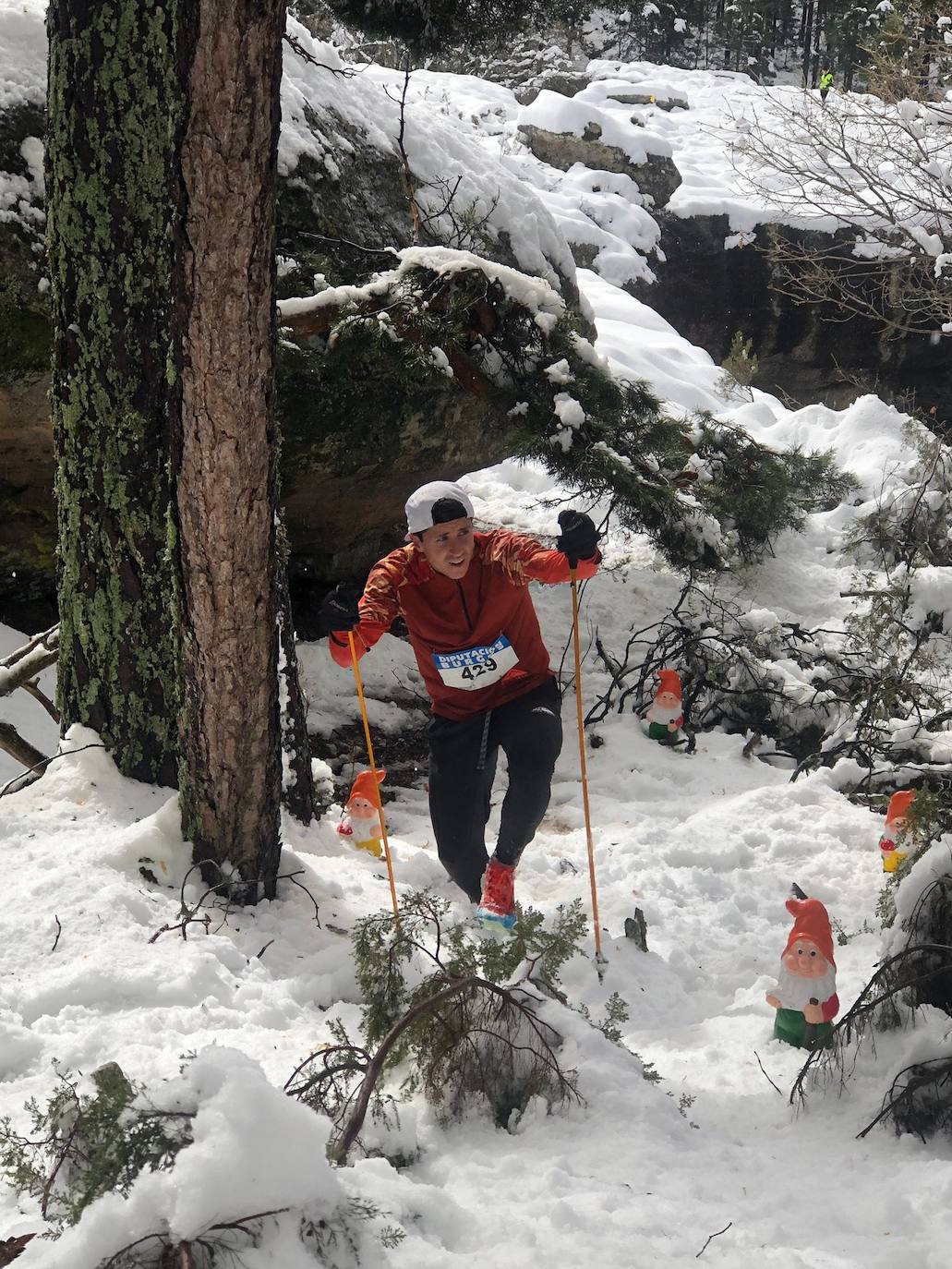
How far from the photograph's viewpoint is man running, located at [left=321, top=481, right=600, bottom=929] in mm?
3668

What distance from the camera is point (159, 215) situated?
294 centimetres

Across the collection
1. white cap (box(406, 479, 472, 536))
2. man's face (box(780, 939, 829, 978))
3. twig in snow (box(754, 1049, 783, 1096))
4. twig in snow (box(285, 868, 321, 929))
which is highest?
white cap (box(406, 479, 472, 536))

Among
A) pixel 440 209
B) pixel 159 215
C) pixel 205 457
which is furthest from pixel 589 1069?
pixel 440 209

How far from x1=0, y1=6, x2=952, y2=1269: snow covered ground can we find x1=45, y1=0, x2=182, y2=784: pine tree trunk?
1.04ft

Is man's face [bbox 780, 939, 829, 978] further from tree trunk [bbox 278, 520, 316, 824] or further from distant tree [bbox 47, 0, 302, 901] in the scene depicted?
tree trunk [bbox 278, 520, 316, 824]

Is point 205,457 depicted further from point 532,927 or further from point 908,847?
point 908,847

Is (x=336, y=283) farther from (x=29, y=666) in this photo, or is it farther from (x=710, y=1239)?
(x=710, y=1239)

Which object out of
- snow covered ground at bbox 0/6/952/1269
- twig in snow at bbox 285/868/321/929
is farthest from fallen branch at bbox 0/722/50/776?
twig in snow at bbox 285/868/321/929

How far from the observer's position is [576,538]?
3422mm

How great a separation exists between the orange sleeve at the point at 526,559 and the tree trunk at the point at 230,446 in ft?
3.20

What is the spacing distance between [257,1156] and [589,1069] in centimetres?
100

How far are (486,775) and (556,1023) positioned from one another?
1.65 m

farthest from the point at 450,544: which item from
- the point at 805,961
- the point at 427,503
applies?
the point at 805,961

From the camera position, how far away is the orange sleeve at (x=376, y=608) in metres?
3.63
